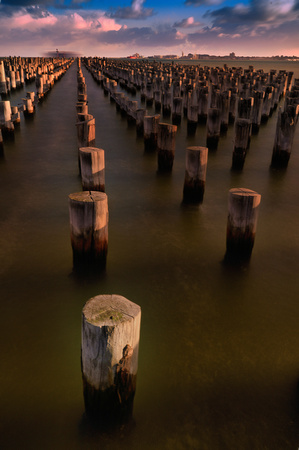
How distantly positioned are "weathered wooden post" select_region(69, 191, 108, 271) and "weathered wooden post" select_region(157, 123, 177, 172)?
4016mm

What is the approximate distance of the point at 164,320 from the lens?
11.2 feet

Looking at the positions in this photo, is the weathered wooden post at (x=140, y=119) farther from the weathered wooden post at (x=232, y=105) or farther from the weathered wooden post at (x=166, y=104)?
the weathered wooden post at (x=166, y=104)

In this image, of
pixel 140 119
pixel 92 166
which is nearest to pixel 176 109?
pixel 140 119

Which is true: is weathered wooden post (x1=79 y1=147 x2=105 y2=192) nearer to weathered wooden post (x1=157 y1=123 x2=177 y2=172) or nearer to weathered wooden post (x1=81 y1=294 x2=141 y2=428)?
weathered wooden post (x1=157 y1=123 x2=177 y2=172)

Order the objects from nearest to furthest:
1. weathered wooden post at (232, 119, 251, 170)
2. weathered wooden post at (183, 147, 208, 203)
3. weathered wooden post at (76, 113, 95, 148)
→ weathered wooden post at (183, 147, 208, 203) < weathered wooden post at (76, 113, 95, 148) < weathered wooden post at (232, 119, 251, 170)

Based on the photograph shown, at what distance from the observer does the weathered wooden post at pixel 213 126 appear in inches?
356

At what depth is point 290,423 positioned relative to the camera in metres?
2.44

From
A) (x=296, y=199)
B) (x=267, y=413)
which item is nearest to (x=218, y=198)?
(x=296, y=199)

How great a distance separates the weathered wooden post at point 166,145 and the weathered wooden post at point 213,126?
2.15 metres

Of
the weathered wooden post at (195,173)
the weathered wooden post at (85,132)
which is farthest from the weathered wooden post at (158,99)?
the weathered wooden post at (195,173)

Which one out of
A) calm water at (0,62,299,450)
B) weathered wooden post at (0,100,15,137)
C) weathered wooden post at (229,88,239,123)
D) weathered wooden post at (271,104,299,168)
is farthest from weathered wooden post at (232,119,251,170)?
weathered wooden post at (0,100,15,137)

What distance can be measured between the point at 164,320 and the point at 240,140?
5632 mm

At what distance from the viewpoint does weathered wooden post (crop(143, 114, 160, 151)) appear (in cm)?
863

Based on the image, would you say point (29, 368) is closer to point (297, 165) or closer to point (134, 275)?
point (134, 275)
